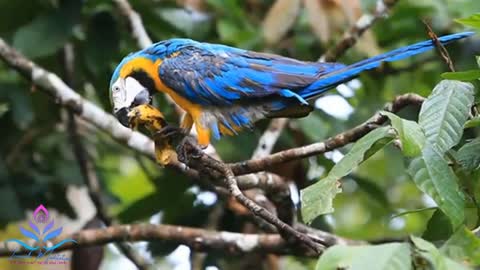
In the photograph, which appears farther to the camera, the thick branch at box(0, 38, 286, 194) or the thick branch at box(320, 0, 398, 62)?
the thick branch at box(320, 0, 398, 62)

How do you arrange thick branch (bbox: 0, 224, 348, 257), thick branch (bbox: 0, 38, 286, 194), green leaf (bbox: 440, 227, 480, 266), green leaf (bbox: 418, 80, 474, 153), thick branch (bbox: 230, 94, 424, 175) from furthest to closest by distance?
thick branch (bbox: 0, 38, 286, 194)
thick branch (bbox: 0, 224, 348, 257)
thick branch (bbox: 230, 94, 424, 175)
green leaf (bbox: 418, 80, 474, 153)
green leaf (bbox: 440, 227, 480, 266)

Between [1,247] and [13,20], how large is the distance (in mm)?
1473

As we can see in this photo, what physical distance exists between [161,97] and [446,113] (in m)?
2.60

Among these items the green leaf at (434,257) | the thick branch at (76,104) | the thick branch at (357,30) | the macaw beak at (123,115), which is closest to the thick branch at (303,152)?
the macaw beak at (123,115)

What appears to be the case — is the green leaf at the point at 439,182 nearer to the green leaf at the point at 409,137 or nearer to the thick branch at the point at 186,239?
the green leaf at the point at 409,137

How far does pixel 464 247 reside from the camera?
8.00 feet

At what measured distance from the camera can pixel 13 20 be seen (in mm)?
5203

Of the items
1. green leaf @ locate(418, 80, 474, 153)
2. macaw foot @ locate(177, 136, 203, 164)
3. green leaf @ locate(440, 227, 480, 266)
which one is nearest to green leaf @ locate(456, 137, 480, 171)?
green leaf @ locate(418, 80, 474, 153)

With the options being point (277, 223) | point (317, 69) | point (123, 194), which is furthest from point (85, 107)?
point (123, 194)

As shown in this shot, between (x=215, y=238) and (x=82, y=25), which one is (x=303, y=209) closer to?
(x=215, y=238)

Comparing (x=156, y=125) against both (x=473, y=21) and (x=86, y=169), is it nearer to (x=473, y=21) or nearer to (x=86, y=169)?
(x=473, y=21)

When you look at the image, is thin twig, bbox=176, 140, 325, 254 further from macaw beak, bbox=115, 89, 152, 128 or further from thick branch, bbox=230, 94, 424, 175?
macaw beak, bbox=115, 89, 152, 128

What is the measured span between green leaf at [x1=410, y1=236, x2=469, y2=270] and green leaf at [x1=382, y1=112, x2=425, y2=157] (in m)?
0.34

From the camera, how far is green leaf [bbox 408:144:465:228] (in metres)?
2.63
